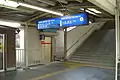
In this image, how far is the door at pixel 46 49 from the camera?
504 inches

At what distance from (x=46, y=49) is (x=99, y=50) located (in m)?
4.52

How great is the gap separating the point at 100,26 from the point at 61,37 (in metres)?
3.82

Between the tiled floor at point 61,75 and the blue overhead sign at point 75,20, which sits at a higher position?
the blue overhead sign at point 75,20

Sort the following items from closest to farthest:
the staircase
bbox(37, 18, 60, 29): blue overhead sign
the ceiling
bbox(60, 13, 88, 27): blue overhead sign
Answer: bbox(60, 13, 88, 27): blue overhead sign, the ceiling, bbox(37, 18, 60, 29): blue overhead sign, the staircase

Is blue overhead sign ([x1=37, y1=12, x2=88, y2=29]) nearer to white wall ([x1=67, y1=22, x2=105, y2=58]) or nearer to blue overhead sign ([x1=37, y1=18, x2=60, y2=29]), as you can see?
blue overhead sign ([x1=37, y1=18, x2=60, y2=29])

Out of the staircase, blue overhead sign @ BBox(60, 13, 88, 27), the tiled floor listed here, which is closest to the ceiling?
blue overhead sign @ BBox(60, 13, 88, 27)

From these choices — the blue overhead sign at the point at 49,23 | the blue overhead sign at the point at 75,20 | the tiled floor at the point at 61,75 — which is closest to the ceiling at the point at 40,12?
the blue overhead sign at the point at 49,23

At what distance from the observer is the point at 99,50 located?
11.3 meters

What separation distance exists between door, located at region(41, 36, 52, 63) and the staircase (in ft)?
8.13

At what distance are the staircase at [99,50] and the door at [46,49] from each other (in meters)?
2.48

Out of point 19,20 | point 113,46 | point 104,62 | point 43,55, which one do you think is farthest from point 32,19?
point 113,46

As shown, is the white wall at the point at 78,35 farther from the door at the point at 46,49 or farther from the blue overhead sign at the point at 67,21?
the blue overhead sign at the point at 67,21

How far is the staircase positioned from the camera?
401 inches

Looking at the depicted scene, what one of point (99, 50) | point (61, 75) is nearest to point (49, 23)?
point (61, 75)
